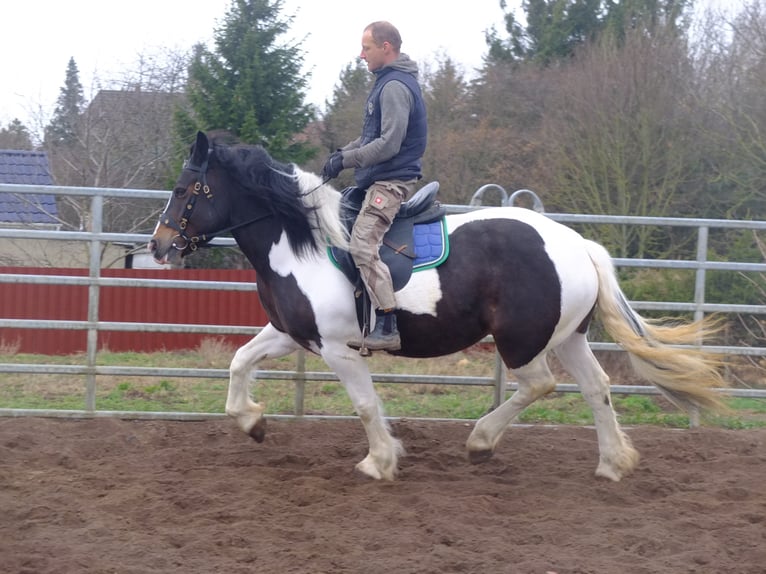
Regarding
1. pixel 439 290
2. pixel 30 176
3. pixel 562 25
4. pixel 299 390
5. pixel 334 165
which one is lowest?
pixel 299 390

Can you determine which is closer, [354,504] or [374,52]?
[354,504]

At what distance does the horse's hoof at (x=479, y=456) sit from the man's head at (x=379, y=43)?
7.88 feet

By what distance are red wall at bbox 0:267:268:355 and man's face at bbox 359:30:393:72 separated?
7.19 m

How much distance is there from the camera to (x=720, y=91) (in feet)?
57.7

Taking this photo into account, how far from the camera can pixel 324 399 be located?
8133 millimetres

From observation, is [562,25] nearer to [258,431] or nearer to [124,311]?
[124,311]

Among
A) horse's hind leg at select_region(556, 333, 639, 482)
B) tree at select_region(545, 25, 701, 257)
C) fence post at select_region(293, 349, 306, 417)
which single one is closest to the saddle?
horse's hind leg at select_region(556, 333, 639, 482)

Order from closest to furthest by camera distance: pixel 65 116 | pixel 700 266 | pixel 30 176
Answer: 1. pixel 700 266
2. pixel 30 176
3. pixel 65 116

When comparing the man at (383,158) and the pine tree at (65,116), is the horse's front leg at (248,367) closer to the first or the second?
the man at (383,158)

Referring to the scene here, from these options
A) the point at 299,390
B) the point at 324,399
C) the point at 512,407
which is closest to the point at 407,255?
the point at 512,407

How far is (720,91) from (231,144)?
1452 centimetres

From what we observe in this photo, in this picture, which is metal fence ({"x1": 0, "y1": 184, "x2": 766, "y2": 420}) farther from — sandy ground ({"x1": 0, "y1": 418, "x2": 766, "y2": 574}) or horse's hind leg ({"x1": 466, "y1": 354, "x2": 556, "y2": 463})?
horse's hind leg ({"x1": 466, "y1": 354, "x2": 556, "y2": 463})

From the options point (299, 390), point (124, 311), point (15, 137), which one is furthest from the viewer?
point (15, 137)

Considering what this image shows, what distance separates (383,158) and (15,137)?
25408 mm
